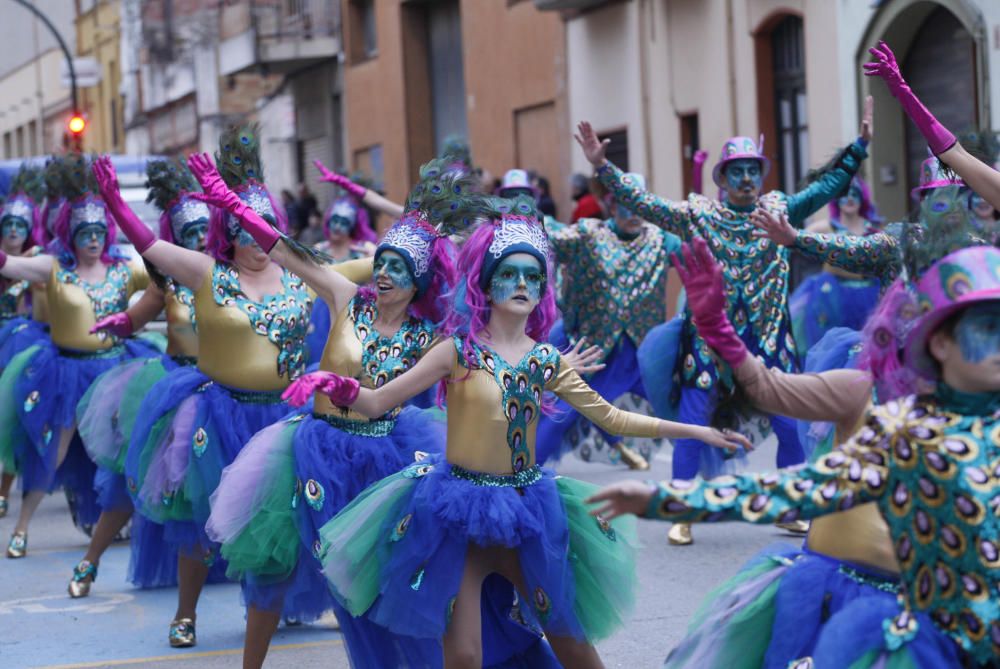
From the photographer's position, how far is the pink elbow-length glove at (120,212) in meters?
7.57

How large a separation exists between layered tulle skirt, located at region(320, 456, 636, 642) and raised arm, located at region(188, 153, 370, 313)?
1.22 meters

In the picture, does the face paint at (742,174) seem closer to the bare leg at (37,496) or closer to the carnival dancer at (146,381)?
the carnival dancer at (146,381)

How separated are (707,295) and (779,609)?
828 mm

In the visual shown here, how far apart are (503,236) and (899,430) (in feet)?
7.21

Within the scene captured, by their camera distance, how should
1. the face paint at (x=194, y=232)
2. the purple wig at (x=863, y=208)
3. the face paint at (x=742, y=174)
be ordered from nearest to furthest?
the face paint at (x=194, y=232) → the face paint at (x=742, y=174) → the purple wig at (x=863, y=208)

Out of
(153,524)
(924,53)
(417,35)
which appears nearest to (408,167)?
(417,35)

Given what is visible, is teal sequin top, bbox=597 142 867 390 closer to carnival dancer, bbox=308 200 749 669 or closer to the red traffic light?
carnival dancer, bbox=308 200 749 669

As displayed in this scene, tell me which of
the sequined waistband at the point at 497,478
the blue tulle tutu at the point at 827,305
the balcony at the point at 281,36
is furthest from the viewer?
the balcony at the point at 281,36

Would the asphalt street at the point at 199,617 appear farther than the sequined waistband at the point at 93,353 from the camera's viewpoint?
No

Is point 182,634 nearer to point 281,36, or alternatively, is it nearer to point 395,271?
point 395,271

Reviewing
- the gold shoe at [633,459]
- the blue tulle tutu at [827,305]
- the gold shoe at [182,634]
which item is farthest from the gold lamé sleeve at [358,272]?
the gold shoe at [633,459]

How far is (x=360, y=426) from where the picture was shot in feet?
21.7

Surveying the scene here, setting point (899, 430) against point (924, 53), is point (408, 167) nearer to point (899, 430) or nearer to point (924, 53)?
point (924, 53)

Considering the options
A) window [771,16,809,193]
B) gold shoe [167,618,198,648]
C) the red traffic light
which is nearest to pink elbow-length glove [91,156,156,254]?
gold shoe [167,618,198,648]
